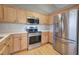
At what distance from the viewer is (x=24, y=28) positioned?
2.75m

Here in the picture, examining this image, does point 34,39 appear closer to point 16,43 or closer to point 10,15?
point 16,43

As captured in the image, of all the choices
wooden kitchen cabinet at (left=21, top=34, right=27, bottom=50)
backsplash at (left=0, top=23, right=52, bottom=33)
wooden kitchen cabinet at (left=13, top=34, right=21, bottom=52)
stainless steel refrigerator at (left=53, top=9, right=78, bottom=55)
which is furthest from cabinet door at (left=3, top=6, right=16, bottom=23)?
stainless steel refrigerator at (left=53, top=9, right=78, bottom=55)

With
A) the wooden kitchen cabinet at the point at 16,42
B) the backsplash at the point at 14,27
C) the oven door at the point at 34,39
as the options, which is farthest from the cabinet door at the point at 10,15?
the oven door at the point at 34,39

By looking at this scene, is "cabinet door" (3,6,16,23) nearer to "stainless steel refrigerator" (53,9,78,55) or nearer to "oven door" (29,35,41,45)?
"oven door" (29,35,41,45)

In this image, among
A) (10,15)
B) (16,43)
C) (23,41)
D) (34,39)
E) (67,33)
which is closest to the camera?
(67,33)

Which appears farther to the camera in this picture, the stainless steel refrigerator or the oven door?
the oven door

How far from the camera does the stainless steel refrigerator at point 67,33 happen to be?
230cm

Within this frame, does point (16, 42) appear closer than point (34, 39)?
Yes

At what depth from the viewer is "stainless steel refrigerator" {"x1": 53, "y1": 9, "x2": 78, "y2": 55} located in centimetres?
230

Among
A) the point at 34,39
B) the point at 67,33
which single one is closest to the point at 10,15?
the point at 34,39

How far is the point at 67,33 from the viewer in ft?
8.15

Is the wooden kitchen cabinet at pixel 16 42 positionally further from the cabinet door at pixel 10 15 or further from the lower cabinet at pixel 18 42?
the cabinet door at pixel 10 15
